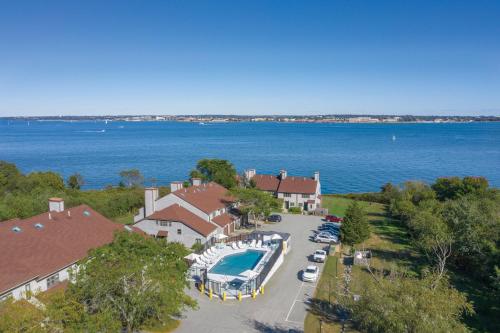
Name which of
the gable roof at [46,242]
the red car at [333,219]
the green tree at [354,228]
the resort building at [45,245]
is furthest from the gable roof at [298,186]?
the resort building at [45,245]

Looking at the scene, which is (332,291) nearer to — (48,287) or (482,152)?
(48,287)

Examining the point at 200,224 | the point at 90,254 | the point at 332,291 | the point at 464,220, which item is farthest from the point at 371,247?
the point at 90,254

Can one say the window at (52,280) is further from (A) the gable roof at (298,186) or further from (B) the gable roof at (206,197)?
(A) the gable roof at (298,186)

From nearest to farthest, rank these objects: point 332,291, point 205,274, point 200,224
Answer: point 332,291, point 205,274, point 200,224

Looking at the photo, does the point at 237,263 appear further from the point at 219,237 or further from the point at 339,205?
the point at 339,205

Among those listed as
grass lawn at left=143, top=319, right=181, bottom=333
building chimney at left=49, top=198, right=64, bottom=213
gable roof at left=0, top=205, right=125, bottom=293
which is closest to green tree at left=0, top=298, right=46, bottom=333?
gable roof at left=0, top=205, right=125, bottom=293

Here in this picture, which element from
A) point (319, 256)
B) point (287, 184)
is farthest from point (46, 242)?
point (287, 184)

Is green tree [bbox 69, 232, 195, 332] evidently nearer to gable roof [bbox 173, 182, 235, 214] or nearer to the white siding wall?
the white siding wall
